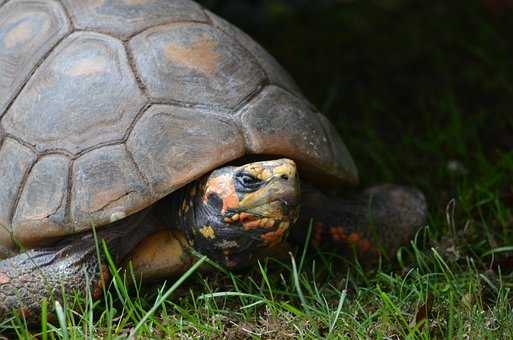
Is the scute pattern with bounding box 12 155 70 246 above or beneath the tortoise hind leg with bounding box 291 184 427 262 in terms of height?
above

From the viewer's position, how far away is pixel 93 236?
128 inches

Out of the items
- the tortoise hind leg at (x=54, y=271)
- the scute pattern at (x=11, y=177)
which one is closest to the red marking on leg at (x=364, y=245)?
the tortoise hind leg at (x=54, y=271)

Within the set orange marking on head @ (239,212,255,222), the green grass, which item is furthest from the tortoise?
the green grass

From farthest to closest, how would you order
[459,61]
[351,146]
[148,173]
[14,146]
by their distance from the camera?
[459,61] → [351,146] → [14,146] → [148,173]

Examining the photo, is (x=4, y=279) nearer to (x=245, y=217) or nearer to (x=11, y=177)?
(x=11, y=177)

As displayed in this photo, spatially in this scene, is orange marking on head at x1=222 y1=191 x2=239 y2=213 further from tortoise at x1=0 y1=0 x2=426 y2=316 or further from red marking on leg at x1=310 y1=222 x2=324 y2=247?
red marking on leg at x1=310 y1=222 x2=324 y2=247

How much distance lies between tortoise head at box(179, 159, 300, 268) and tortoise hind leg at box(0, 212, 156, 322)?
0.32m

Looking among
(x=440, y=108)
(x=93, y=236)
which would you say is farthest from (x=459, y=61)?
(x=93, y=236)

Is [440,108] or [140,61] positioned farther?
[440,108]

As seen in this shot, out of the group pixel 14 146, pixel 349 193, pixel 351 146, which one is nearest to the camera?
pixel 14 146

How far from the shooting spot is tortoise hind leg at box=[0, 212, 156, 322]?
125 inches

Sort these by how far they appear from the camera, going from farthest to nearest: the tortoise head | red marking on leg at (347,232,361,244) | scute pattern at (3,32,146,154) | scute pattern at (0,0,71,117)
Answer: red marking on leg at (347,232,361,244), scute pattern at (0,0,71,117), scute pattern at (3,32,146,154), the tortoise head

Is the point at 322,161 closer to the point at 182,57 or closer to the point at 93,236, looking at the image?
the point at 182,57

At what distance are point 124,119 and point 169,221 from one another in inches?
19.2
